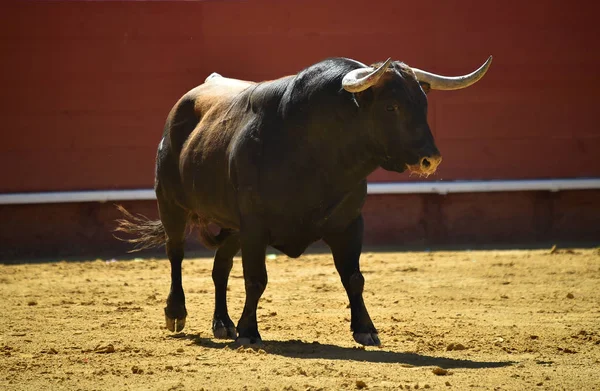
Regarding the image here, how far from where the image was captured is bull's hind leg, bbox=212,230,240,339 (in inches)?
238

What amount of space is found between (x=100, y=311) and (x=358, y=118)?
7.79ft

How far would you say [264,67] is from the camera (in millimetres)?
10195

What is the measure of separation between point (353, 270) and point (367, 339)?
1.22 feet

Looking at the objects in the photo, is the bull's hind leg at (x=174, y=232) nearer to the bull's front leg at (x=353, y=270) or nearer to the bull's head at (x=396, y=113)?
the bull's front leg at (x=353, y=270)

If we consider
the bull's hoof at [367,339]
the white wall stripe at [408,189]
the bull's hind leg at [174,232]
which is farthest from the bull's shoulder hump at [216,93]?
the white wall stripe at [408,189]

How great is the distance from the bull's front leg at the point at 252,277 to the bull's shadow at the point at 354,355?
2.9 inches

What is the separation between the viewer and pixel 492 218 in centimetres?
1047

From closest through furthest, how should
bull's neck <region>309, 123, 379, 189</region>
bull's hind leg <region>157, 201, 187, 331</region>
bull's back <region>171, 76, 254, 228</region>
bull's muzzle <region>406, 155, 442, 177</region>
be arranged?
1. bull's muzzle <region>406, 155, 442, 177</region>
2. bull's neck <region>309, 123, 379, 189</region>
3. bull's back <region>171, 76, 254, 228</region>
4. bull's hind leg <region>157, 201, 187, 331</region>

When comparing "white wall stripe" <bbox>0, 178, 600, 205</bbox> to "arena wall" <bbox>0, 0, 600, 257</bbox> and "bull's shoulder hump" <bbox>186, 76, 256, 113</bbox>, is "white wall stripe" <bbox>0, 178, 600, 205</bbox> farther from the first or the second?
"bull's shoulder hump" <bbox>186, 76, 256, 113</bbox>

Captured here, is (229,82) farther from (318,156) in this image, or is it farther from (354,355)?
(354,355)

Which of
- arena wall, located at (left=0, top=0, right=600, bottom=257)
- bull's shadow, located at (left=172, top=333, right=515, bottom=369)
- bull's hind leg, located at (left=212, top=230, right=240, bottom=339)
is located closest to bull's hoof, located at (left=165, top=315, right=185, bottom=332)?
bull's hind leg, located at (left=212, top=230, right=240, bottom=339)

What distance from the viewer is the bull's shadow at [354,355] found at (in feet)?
16.0

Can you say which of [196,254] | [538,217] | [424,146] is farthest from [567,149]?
[424,146]

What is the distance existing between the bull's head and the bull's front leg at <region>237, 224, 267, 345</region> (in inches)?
29.2
